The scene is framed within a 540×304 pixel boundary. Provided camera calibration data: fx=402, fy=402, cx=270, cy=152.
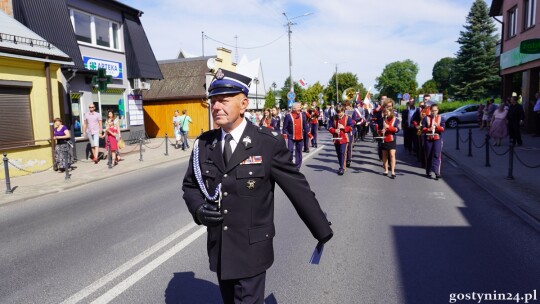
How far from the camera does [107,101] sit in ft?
62.7

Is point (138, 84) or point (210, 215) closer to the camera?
point (210, 215)

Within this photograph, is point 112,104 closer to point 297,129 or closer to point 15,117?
point 15,117

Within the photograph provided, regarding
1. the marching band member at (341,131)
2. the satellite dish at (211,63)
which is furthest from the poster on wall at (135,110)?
the marching band member at (341,131)

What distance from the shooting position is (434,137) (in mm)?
10023

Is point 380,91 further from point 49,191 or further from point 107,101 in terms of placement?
point 49,191

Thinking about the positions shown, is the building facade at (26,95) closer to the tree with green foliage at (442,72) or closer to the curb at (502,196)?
the curb at (502,196)

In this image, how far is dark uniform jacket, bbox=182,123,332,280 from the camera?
2537 mm

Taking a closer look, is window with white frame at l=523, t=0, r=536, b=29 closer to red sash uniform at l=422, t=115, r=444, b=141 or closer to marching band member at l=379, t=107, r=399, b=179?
red sash uniform at l=422, t=115, r=444, b=141

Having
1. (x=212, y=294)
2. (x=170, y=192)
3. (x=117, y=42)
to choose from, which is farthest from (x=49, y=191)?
(x=117, y=42)

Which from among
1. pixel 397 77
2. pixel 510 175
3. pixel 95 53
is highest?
pixel 397 77

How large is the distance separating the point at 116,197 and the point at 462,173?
29.2ft

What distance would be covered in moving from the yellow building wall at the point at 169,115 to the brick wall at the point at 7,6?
1357 centimetres

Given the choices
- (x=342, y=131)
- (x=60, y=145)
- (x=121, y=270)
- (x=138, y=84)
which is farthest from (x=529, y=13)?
(x=121, y=270)

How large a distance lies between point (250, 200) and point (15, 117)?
12519mm
